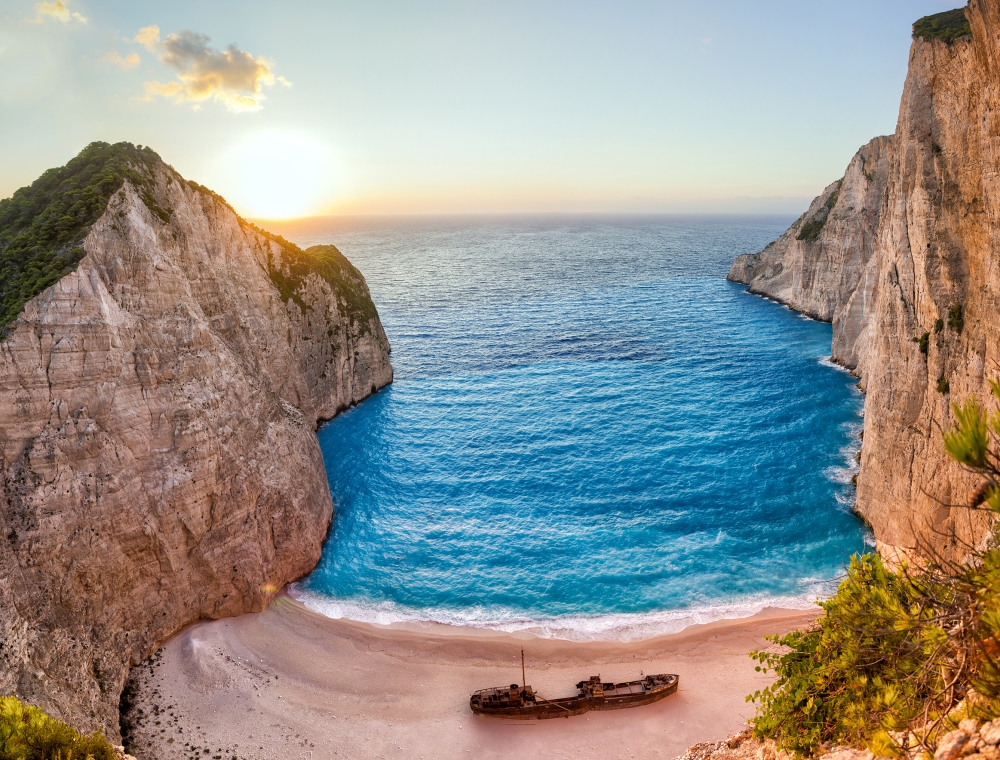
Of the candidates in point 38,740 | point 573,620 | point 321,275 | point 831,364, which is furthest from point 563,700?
point 831,364

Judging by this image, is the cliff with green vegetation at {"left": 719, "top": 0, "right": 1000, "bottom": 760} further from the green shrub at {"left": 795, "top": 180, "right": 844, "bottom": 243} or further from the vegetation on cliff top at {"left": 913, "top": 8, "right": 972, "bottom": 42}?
the green shrub at {"left": 795, "top": 180, "right": 844, "bottom": 243}

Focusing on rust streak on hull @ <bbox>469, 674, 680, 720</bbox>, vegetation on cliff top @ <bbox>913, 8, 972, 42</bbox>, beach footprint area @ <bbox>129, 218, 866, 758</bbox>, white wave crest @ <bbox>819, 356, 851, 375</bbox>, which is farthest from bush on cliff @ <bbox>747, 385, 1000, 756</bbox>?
white wave crest @ <bbox>819, 356, 851, 375</bbox>

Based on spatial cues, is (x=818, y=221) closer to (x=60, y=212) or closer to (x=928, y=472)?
(x=928, y=472)

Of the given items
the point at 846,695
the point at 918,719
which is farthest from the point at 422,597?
the point at 918,719

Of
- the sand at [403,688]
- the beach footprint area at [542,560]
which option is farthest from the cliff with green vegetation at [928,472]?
the beach footprint area at [542,560]

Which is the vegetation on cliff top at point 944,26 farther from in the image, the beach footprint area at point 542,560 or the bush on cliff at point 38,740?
the bush on cliff at point 38,740

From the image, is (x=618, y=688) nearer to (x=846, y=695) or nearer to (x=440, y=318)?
(x=846, y=695)
